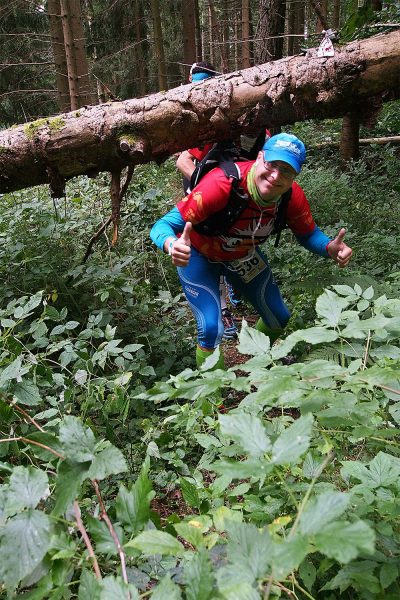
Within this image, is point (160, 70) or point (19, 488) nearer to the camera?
point (19, 488)

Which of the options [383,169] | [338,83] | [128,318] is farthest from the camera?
[383,169]

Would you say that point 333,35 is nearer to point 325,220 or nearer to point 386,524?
point 325,220

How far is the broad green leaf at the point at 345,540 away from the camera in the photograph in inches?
27.7

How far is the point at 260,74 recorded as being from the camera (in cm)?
346

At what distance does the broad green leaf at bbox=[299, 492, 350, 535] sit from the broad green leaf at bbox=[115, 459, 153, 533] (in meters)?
0.43

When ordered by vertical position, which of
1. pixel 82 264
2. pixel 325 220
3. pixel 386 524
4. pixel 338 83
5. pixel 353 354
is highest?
pixel 338 83

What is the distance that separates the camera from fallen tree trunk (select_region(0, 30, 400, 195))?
3.38 metres

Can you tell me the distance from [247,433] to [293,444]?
0.34 feet

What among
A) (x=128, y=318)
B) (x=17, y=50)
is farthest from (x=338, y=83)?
(x=17, y=50)

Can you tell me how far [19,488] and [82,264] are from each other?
336cm

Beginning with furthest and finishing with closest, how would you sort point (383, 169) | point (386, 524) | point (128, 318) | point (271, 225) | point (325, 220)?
1. point (383, 169)
2. point (325, 220)
3. point (128, 318)
4. point (271, 225)
5. point (386, 524)

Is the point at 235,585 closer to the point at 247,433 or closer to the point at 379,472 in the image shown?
the point at 247,433

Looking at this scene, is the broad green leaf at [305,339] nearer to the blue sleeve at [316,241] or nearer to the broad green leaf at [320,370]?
the broad green leaf at [320,370]

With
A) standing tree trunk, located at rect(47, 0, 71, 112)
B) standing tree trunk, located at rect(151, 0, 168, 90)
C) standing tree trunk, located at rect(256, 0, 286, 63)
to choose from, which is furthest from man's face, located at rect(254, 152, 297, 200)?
standing tree trunk, located at rect(151, 0, 168, 90)
